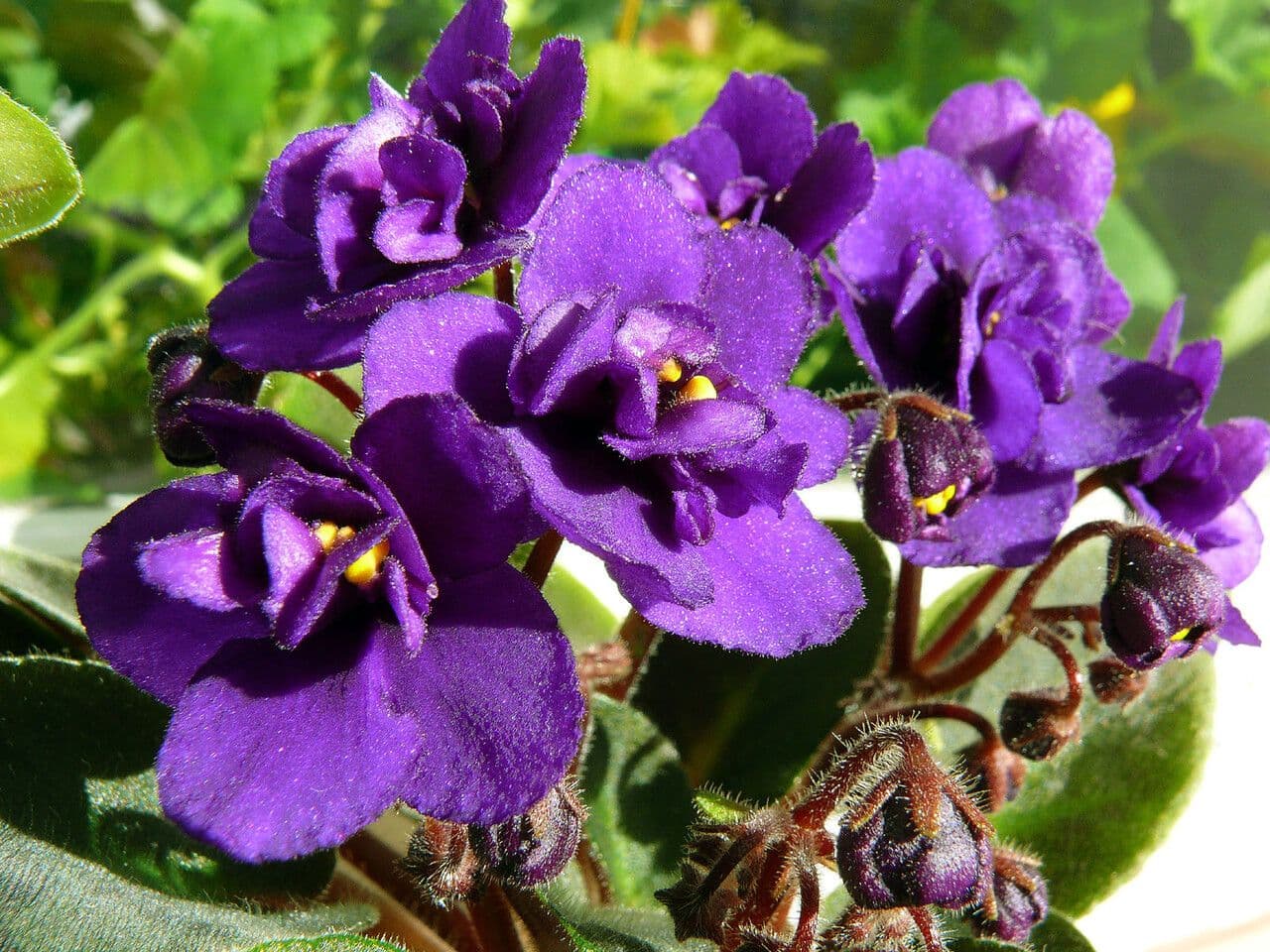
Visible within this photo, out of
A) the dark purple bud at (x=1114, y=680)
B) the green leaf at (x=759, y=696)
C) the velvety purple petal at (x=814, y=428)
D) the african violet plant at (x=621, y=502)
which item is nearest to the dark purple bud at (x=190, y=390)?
the african violet plant at (x=621, y=502)

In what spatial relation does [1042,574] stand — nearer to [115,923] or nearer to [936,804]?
[936,804]

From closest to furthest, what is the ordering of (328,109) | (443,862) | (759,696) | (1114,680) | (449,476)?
(449,476), (443,862), (1114,680), (759,696), (328,109)

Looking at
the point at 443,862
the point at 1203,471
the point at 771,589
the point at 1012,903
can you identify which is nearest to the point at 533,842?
the point at 443,862

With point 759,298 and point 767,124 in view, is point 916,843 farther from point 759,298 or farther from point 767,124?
point 767,124

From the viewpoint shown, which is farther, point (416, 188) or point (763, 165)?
point (763, 165)

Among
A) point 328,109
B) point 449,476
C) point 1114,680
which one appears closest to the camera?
point 449,476

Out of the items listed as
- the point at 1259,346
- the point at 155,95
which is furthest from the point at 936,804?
the point at 1259,346

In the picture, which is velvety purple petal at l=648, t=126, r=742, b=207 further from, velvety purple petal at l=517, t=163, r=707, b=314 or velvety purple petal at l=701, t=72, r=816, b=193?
velvety purple petal at l=517, t=163, r=707, b=314

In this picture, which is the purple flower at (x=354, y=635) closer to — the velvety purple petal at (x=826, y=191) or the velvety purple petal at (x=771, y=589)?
the velvety purple petal at (x=771, y=589)
